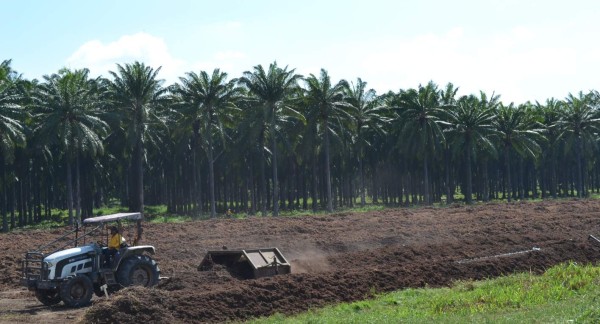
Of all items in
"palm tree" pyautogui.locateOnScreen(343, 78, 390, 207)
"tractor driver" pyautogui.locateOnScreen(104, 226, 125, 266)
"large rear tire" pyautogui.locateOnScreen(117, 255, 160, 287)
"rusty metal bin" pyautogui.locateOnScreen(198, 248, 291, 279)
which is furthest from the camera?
"palm tree" pyautogui.locateOnScreen(343, 78, 390, 207)

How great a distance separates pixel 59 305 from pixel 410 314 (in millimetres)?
10439

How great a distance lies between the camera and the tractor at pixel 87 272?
21734 millimetres

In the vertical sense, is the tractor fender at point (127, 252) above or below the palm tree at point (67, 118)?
below

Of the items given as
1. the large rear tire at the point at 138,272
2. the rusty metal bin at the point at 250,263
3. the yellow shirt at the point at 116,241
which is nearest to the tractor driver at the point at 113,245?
the yellow shirt at the point at 116,241

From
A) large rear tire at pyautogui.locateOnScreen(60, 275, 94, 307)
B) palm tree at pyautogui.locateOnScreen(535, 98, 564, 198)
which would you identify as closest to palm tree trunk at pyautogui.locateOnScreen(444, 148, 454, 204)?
palm tree at pyautogui.locateOnScreen(535, 98, 564, 198)

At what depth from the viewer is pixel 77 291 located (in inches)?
859

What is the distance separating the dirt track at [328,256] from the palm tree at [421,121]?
22.7m

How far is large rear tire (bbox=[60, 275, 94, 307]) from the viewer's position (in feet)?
70.4

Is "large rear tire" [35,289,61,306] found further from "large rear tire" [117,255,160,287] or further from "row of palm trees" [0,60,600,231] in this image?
"row of palm trees" [0,60,600,231]

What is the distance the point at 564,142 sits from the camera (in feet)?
300

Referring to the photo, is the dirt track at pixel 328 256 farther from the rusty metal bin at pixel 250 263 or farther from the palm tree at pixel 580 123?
the palm tree at pixel 580 123

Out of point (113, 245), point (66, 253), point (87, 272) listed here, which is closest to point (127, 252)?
point (113, 245)

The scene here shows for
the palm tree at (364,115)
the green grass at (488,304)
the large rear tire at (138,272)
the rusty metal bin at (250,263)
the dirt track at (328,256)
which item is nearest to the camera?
the green grass at (488,304)

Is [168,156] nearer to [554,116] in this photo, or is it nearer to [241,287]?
[554,116]
